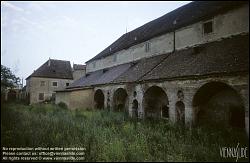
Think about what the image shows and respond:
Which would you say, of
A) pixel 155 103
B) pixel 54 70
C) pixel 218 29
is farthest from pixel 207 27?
pixel 54 70

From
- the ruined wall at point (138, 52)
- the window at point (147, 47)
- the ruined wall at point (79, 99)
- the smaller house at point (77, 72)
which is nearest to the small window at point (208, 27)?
the ruined wall at point (138, 52)

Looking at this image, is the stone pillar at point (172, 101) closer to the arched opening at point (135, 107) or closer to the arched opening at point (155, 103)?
the arched opening at point (155, 103)

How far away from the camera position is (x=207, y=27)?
620 inches

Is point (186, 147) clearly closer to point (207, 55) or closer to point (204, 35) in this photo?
point (207, 55)

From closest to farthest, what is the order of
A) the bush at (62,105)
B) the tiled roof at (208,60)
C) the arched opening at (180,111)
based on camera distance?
the tiled roof at (208,60) < the arched opening at (180,111) < the bush at (62,105)

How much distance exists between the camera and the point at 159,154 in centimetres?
781

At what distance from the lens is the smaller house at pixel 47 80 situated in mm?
39406

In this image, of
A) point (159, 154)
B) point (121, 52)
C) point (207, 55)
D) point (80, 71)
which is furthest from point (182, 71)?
point (80, 71)

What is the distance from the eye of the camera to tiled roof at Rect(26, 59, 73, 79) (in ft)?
133

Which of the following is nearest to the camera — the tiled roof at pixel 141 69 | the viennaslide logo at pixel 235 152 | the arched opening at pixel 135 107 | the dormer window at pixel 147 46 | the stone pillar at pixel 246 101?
the viennaslide logo at pixel 235 152

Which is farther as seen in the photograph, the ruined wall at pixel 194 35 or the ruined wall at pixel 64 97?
the ruined wall at pixel 64 97

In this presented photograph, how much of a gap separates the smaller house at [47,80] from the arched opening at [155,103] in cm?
2674

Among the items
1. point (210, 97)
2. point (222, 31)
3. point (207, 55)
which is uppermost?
point (222, 31)

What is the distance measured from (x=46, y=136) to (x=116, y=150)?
3811 mm
